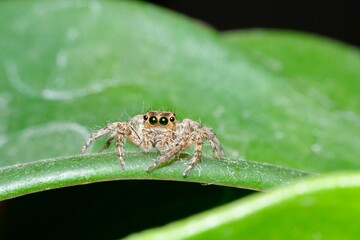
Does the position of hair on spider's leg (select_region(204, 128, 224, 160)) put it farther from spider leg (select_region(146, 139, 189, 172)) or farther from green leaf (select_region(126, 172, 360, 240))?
green leaf (select_region(126, 172, 360, 240))

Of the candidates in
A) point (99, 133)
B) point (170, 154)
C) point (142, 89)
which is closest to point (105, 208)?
point (170, 154)

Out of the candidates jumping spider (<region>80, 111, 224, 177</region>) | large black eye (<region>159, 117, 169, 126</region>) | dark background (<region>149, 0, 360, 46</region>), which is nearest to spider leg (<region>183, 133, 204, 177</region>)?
jumping spider (<region>80, 111, 224, 177</region>)

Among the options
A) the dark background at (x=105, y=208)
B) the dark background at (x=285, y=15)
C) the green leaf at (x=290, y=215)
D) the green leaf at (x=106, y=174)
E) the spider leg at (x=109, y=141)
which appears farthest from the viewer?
the dark background at (x=285, y=15)

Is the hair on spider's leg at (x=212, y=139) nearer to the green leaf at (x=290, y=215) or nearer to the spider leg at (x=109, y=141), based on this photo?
the spider leg at (x=109, y=141)

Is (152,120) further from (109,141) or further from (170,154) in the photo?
(170,154)

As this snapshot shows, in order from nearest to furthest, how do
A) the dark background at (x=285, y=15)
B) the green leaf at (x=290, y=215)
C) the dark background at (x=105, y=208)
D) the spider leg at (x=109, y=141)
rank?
1. the green leaf at (x=290, y=215)
2. the dark background at (x=105, y=208)
3. the spider leg at (x=109, y=141)
4. the dark background at (x=285, y=15)

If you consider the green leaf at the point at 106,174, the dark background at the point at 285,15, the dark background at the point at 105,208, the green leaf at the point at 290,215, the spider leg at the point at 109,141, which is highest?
the dark background at the point at 285,15

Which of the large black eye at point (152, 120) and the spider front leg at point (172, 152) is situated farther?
the large black eye at point (152, 120)

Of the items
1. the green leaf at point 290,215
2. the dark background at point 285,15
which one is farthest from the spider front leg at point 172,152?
the dark background at point 285,15

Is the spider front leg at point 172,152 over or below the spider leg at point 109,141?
below
